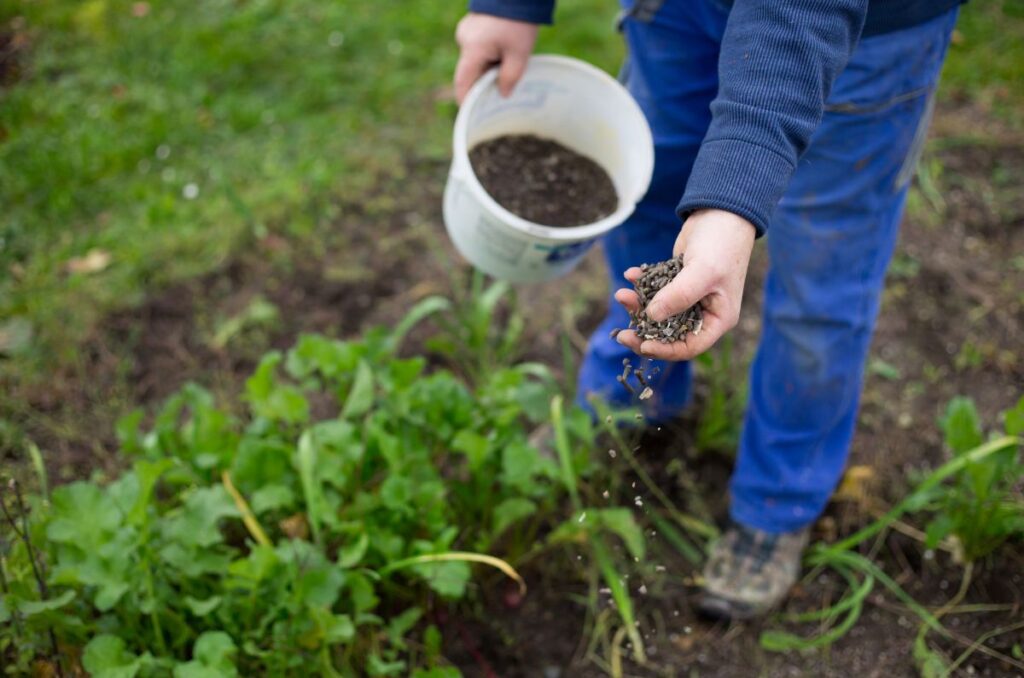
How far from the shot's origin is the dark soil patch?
63.0 inches

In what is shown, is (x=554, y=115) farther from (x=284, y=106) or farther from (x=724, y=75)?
(x=284, y=106)

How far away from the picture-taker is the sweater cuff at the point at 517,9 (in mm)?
1559

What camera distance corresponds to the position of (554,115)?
1727 millimetres

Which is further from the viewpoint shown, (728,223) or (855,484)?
(855,484)

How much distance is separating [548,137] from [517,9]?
11.0 inches

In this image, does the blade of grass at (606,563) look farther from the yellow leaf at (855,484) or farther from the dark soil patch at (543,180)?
the yellow leaf at (855,484)

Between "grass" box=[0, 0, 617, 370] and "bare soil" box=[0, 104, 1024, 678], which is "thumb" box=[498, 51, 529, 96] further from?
"grass" box=[0, 0, 617, 370]

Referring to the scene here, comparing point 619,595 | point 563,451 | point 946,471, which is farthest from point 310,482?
point 946,471

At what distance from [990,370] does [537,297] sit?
45.2 inches

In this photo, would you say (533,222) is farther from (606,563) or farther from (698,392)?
(698,392)

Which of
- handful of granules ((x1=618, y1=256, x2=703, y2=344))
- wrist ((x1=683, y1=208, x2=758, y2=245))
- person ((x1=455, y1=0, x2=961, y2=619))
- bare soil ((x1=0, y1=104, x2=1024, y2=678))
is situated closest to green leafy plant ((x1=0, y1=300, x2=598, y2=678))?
bare soil ((x1=0, y1=104, x2=1024, y2=678))

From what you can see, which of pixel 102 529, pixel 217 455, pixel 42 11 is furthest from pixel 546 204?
pixel 42 11

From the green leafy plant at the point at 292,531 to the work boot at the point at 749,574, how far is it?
28cm

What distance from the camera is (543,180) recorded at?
5.47ft
